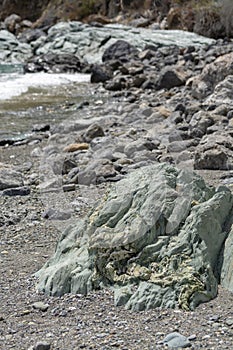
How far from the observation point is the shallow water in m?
12.7

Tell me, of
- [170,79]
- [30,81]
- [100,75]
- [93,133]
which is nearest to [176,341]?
[93,133]

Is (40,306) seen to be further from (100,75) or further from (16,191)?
(100,75)

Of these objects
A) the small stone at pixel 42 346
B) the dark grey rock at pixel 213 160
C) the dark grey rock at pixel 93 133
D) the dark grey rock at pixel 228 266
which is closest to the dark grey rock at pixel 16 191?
the dark grey rock at pixel 213 160

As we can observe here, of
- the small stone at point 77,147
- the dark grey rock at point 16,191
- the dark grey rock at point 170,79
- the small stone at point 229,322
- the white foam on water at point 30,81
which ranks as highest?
the small stone at point 229,322

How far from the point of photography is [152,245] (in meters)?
3.65

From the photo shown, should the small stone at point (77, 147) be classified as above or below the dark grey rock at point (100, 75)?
above

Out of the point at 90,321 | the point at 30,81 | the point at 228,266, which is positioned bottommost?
the point at 30,81

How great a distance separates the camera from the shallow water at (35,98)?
41.6ft

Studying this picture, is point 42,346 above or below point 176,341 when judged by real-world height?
below

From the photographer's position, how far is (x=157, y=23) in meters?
34.4

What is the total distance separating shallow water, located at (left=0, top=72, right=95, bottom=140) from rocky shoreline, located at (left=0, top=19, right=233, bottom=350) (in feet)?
2.00

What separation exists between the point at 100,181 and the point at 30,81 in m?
15.5

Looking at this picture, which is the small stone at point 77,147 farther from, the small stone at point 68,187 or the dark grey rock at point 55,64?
the dark grey rock at point 55,64

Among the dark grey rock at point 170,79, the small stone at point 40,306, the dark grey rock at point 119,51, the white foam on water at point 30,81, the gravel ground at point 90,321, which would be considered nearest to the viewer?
the gravel ground at point 90,321
